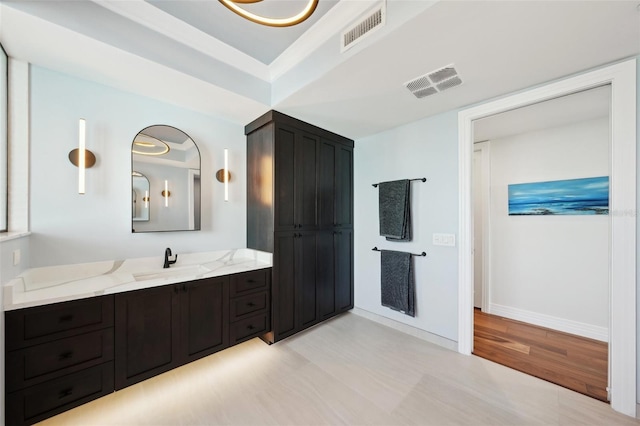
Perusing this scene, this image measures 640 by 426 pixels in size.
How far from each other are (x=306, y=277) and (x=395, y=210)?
1312 mm

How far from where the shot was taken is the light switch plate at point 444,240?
2.41 metres

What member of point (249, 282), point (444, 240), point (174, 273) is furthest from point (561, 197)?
point (174, 273)

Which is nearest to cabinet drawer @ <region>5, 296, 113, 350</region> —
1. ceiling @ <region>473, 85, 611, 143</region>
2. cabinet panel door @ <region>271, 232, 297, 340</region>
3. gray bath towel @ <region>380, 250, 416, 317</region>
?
cabinet panel door @ <region>271, 232, 297, 340</region>

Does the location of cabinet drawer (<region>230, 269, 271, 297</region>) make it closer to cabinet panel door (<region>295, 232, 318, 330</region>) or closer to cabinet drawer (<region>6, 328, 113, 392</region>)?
cabinet panel door (<region>295, 232, 318, 330</region>)

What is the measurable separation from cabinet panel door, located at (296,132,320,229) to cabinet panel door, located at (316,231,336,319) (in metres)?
0.29

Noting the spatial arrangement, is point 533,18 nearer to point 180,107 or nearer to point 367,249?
point 367,249

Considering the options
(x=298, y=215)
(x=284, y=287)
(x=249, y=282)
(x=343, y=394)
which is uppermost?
(x=298, y=215)

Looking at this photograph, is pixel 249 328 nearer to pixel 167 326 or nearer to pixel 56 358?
pixel 167 326

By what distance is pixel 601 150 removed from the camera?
2.61 metres

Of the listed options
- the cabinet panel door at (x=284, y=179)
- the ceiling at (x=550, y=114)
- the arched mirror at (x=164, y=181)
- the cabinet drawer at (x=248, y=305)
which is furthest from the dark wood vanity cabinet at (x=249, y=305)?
the ceiling at (x=550, y=114)

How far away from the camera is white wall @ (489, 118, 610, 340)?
8.55 ft

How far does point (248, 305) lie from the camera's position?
2.32 metres

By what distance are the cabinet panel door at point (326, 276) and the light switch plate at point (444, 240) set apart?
1.21m

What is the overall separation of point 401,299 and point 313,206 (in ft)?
4.90
